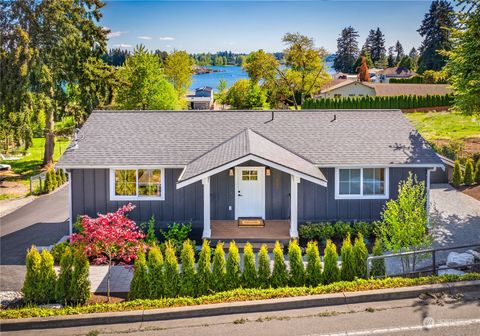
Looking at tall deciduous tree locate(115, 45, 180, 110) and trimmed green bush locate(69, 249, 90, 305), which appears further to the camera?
tall deciduous tree locate(115, 45, 180, 110)

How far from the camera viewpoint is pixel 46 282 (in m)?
11.6

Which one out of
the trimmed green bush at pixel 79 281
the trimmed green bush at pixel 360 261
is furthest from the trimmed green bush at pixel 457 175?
the trimmed green bush at pixel 79 281

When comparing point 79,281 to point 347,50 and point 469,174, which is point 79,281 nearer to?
point 469,174

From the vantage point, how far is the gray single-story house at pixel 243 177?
16.5 metres

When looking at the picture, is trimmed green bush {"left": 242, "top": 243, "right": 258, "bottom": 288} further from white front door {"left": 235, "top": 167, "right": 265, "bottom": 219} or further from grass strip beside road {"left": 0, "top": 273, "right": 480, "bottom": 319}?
white front door {"left": 235, "top": 167, "right": 265, "bottom": 219}

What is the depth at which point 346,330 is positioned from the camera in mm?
9711

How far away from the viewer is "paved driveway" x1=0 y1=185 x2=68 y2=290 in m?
14.3

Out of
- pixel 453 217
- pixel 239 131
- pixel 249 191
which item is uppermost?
pixel 239 131

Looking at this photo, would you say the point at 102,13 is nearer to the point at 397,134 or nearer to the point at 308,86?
the point at 397,134

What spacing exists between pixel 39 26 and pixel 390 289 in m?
26.8

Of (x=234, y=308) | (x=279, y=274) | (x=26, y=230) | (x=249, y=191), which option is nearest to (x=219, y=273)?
(x=234, y=308)

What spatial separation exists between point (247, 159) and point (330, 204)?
12.7 ft

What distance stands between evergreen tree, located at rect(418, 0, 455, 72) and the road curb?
7323cm

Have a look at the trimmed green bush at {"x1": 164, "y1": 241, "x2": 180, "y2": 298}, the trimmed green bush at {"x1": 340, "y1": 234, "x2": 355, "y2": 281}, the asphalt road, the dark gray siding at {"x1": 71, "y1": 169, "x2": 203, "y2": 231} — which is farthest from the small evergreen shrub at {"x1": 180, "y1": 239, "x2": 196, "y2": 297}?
the dark gray siding at {"x1": 71, "y1": 169, "x2": 203, "y2": 231}
